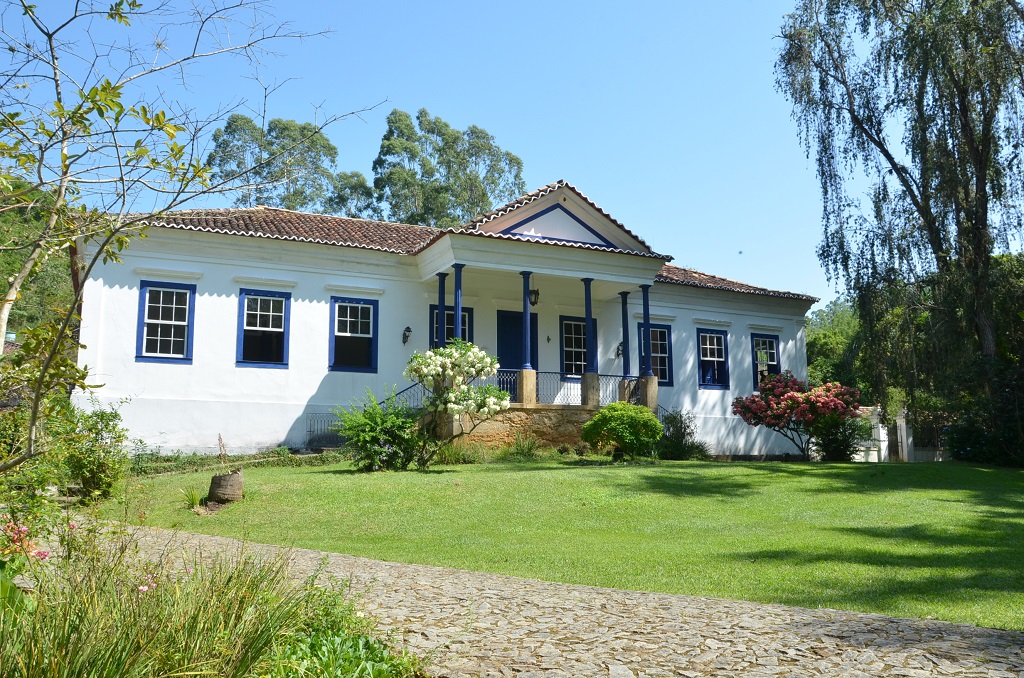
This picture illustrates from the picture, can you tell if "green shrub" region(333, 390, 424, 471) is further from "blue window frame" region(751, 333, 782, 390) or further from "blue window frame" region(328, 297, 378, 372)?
"blue window frame" region(751, 333, 782, 390)

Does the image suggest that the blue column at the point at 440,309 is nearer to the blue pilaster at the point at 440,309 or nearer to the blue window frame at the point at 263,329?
the blue pilaster at the point at 440,309

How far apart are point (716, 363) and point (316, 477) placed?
47.1 ft

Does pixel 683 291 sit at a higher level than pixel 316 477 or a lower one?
higher

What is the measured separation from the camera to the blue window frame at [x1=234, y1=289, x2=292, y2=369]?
18391mm

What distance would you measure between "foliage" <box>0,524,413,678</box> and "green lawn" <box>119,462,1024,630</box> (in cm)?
245

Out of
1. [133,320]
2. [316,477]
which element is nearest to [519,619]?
[316,477]

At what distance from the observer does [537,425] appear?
60.1ft

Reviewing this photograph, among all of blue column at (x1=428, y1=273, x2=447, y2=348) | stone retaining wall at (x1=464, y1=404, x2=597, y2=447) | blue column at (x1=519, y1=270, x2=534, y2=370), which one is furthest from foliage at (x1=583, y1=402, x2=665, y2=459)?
blue column at (x1=428, y1=273, x2=447, y2=348)

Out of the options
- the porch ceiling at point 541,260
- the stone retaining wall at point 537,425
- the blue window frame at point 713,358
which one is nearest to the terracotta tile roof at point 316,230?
the porch ceiling at point 541,260

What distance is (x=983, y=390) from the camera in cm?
1880

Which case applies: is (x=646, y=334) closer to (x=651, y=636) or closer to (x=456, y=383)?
(x=456, y=383)

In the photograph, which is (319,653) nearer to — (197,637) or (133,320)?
(197,637)

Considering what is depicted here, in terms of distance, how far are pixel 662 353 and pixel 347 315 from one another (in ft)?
30.3

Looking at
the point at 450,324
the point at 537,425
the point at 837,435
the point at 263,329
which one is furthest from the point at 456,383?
the point at 837,435
